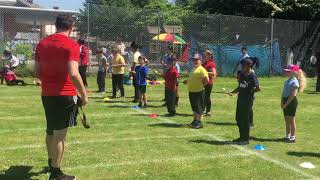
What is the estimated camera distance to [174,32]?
26.3 metres

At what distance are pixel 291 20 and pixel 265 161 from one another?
2228 cm

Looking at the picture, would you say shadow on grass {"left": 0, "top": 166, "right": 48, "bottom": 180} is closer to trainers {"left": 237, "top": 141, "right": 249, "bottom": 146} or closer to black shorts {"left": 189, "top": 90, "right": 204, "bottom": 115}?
trainers {"left": 237, "top": 141, "right": 249, "bottom": 146}

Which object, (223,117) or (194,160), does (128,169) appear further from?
(223,117)

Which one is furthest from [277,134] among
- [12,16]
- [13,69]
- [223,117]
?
[12,16]

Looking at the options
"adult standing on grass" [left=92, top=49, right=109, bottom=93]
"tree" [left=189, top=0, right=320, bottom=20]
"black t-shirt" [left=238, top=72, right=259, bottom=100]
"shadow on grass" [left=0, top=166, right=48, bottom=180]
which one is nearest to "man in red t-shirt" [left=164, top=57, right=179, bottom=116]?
"black t-shirt" [left=238, top=72, right=259, bottom=100]

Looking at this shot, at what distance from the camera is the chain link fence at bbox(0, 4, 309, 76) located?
2381 centimetres

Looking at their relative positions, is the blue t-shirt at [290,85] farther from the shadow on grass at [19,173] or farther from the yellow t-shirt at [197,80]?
the shadow on grass at [19,173]

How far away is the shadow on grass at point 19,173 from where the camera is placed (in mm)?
7068

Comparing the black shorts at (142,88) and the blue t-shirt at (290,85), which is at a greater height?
the blue t-shirt at (290,85)

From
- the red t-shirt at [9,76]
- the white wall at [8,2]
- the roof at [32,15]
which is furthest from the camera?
the white wall at [8,2]

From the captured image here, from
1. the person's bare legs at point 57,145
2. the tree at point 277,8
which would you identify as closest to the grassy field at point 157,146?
the person's bare legs at point 57,145

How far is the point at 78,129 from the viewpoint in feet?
35.3

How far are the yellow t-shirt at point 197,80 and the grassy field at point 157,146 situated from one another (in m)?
0.89

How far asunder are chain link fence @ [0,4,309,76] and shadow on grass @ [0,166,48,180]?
16.2 meters
